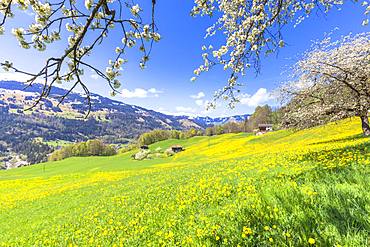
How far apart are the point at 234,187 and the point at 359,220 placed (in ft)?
19.1

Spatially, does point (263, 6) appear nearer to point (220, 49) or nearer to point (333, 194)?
point (220, 49)

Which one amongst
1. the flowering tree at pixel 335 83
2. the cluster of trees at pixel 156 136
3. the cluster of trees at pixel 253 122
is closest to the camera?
the flowering tree at pixel 335 83

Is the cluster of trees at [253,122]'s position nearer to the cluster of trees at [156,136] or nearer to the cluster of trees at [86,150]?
the cluster of trees at [156,136]

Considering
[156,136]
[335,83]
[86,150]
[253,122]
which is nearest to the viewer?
[335,83]

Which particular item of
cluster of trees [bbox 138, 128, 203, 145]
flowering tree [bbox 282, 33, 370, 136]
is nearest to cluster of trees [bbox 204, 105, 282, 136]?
cluster of trees [bbox 138, 128, 203, 145]

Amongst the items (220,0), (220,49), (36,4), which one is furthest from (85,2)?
(220,0)

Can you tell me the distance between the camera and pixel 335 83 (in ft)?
46.2

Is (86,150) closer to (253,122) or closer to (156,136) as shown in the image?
(156,136)

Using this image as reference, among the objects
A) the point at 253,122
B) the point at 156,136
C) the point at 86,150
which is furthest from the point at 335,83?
the point at 86,150

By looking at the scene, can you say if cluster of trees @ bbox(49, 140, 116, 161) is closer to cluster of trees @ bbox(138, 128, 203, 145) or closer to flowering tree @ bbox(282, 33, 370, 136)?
cluster of trees @ bbox(138, 128, 203, 145)

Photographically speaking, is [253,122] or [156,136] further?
[156,136]

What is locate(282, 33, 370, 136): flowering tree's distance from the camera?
41.5ft

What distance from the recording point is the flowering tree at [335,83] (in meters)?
12.7

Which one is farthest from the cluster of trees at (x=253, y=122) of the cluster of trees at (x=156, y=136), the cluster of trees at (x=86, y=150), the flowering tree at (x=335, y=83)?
the flowering tree at (x=335, y=83)
